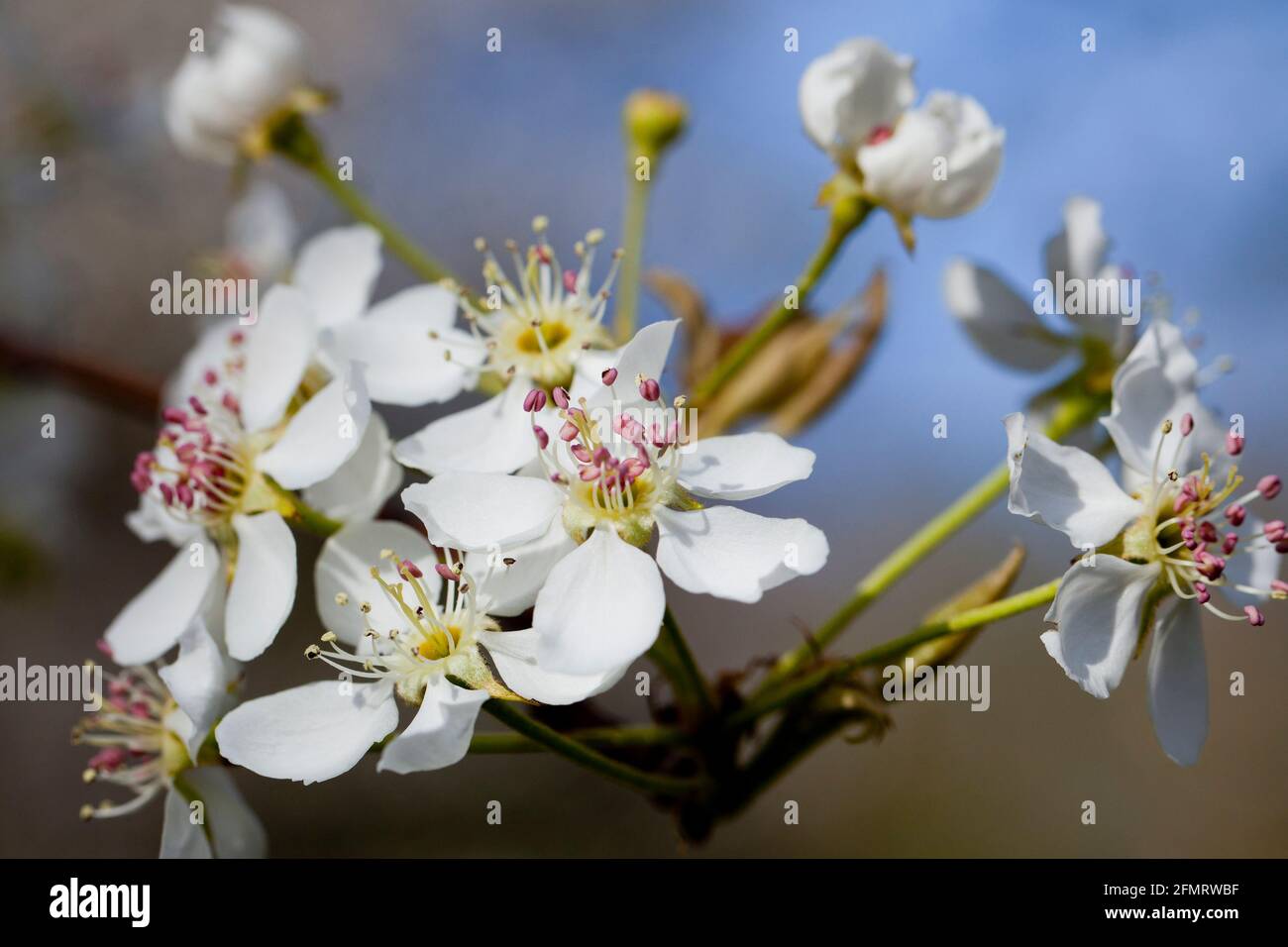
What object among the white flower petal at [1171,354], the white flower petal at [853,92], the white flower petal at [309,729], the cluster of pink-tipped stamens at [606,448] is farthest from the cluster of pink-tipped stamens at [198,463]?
the white flower petal at [1171,354]

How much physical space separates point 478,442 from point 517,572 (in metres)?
0.19

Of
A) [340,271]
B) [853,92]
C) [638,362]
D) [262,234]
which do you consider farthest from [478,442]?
[262,234]

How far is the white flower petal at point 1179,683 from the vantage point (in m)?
1.32

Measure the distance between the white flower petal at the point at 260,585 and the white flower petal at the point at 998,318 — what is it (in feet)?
3.52

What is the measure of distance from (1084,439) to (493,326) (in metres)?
0.88

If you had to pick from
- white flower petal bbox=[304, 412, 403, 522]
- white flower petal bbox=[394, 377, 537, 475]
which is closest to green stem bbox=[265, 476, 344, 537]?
white flower petal bbox=[304, 412, 403, 522]

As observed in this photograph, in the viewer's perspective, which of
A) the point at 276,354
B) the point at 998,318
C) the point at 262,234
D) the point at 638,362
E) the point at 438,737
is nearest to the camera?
the point at 438,737

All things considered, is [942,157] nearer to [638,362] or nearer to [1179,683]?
[638,362]

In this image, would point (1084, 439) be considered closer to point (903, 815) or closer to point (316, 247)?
point (316, 247)

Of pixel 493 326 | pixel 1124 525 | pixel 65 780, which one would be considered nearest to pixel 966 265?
pixel 1124 525

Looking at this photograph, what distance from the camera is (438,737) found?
3.54 ft

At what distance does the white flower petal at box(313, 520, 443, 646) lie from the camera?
1239 millimetres

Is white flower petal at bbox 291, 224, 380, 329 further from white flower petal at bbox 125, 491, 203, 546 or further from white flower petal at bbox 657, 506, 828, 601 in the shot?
white flower petal at bbox 657, 506, 828, 601

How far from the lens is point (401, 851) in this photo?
12.1 ft
